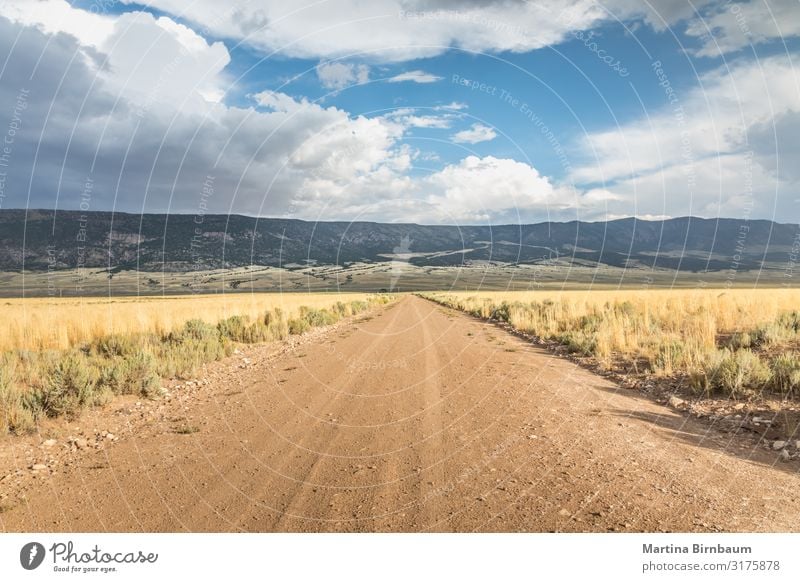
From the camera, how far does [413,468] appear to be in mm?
5258

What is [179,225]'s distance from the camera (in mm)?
171250

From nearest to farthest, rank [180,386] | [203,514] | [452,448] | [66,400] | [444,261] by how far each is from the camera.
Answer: [203,514]
[452,448]
[66,400]
[180,386]
[444,261]

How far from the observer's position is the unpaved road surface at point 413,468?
166 inches

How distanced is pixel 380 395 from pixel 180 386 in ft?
14.4

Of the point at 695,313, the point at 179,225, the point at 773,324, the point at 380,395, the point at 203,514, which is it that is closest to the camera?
the point at 203,514

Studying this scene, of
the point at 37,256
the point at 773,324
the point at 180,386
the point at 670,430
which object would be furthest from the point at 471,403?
the point at 37,256

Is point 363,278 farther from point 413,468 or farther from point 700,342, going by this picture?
point 413,468

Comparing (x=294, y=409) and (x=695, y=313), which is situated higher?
(x=695, y=313)

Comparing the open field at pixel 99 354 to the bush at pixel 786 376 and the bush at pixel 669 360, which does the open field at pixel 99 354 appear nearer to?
the bush at pixel 669 360

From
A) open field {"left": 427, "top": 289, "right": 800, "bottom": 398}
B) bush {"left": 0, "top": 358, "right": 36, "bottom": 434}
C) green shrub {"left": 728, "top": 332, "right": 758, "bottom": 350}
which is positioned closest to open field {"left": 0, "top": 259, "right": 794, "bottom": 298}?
open field {"left": 427, "top": 289, "right": 800, "bottom": 398}

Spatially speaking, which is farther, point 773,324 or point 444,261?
point 444,261

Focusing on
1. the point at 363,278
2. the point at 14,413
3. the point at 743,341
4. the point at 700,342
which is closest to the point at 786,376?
the point at 700,342

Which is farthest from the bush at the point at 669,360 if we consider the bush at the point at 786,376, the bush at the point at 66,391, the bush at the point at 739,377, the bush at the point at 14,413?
the bush at the point at 14,413

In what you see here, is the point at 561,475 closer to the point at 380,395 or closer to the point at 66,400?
the point at 380,395
